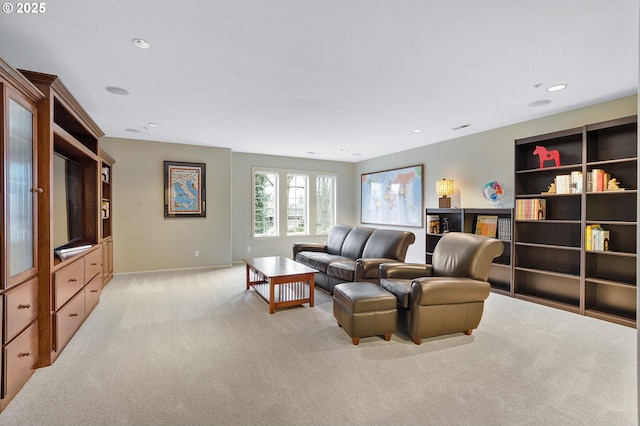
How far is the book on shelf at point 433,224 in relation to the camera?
5309 mm

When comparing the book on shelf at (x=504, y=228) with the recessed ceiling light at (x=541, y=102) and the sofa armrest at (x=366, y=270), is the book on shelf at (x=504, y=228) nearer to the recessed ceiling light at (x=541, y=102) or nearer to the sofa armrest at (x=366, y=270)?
the recessed ceiling light at (x=541, y=102)

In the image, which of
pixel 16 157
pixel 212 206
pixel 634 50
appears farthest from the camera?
pixel 212 206

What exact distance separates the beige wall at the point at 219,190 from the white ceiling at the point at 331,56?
0.83 meters

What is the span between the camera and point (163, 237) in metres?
5.79

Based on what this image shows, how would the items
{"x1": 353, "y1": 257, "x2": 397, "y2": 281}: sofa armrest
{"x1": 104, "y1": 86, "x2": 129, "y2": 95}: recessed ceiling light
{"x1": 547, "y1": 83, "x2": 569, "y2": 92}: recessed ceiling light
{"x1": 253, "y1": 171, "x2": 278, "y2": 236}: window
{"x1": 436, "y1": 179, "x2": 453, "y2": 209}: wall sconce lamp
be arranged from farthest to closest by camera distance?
{"x1": 253, "y1": 171, "x2": 278, "y2": 236}: window < {"x1": 436, "y1": 179, "x2": 453, "y2": 209}: wall sconce lamp < {"x1": 353, "y1": 257, "x2": 397, "y2": 281}: sofa armrest < {"x1": 104, "y1": 86, "x2": 129, "y2": 95}: recessed ceiling light < {"x1": 547, "y1": 83, "x2": 569, "y2": 92}: recessed ceiling light

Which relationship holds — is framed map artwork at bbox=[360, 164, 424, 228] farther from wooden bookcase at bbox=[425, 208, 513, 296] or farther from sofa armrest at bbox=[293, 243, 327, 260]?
sofa armrest at bbox=[293, 243, 327, 260]

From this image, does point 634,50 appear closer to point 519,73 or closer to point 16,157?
point 519,73

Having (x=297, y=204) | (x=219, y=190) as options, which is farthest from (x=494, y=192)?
(x=219, y=190)

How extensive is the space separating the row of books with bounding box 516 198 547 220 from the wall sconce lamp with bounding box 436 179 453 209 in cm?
120

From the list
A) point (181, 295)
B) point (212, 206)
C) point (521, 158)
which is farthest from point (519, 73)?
point (212, 206)

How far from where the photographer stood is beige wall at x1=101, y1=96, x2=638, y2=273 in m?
4.87

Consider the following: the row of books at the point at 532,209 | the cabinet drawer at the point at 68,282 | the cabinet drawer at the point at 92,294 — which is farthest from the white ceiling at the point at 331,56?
the cabinet drawer at the point at 92,294

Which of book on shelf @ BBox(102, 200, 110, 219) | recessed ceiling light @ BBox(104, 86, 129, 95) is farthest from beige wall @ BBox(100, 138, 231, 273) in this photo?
recessed ceiling light @ BBox(104, 86, 129, 95)

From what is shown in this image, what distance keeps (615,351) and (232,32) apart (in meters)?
4.01
